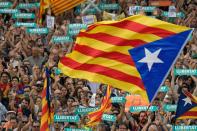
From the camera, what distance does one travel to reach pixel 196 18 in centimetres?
2584

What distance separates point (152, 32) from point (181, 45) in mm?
533

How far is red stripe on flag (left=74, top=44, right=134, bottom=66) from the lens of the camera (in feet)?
54.2

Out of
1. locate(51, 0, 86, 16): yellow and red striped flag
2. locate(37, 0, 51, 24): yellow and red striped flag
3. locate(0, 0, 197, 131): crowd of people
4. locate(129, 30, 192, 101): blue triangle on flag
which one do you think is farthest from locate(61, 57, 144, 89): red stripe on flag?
locate(37, 0, 51, 24): yellow and red striped flag

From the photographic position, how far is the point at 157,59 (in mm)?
16203

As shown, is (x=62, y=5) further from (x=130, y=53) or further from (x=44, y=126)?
(x=130, y=53)

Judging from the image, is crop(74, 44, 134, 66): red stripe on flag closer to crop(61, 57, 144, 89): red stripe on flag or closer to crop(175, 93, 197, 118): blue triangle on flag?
crop(61, 57, 144, 89): red stripe on flag

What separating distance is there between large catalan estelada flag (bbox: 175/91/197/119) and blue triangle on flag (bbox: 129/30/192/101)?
2.23 meters

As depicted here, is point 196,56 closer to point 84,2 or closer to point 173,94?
point 173,94

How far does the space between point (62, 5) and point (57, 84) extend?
4.59 metres

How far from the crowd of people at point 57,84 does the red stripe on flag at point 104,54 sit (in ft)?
7.85

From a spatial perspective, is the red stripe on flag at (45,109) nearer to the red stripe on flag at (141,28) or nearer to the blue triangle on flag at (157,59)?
the red stripe on flag at (141,28)

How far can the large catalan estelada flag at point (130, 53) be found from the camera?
16156mm

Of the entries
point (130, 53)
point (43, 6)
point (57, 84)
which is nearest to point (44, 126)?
point (130, 53)

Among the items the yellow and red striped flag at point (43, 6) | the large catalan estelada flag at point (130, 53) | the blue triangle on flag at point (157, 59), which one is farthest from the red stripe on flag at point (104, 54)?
the yellow and red striped flag at point (43, 6)
